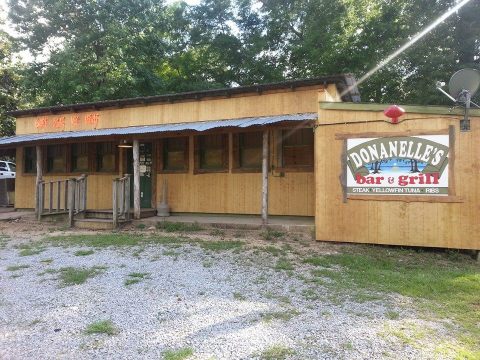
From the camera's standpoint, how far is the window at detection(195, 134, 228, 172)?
10609mm

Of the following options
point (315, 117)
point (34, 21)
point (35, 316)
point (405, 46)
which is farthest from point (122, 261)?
point (34, 21)

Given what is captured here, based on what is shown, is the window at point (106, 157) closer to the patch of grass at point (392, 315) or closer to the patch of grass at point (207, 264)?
the patch of grass at point (207, 264)

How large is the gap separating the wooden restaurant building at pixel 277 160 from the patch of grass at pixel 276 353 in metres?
4.53

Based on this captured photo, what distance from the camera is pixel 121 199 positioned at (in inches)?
388

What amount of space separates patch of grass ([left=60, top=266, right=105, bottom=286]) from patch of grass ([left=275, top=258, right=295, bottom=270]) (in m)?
2.75

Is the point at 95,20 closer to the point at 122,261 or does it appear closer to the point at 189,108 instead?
the point at 189,108

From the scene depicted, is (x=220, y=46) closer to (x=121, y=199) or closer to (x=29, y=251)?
(x=121, y=199)

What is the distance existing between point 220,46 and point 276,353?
21589mm

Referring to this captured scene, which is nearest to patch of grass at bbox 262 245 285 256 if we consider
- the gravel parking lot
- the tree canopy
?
the gravel parking lot

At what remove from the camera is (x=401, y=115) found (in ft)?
22.6

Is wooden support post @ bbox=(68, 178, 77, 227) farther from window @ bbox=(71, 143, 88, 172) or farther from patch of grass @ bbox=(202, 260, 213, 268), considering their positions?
patch of grass @ bbox=(202, 260, 213, 268)

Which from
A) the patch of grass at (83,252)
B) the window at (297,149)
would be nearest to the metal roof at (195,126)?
the window at (297,149)

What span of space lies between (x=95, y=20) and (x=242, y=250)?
744 inches

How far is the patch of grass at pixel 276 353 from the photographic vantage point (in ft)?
9.92
